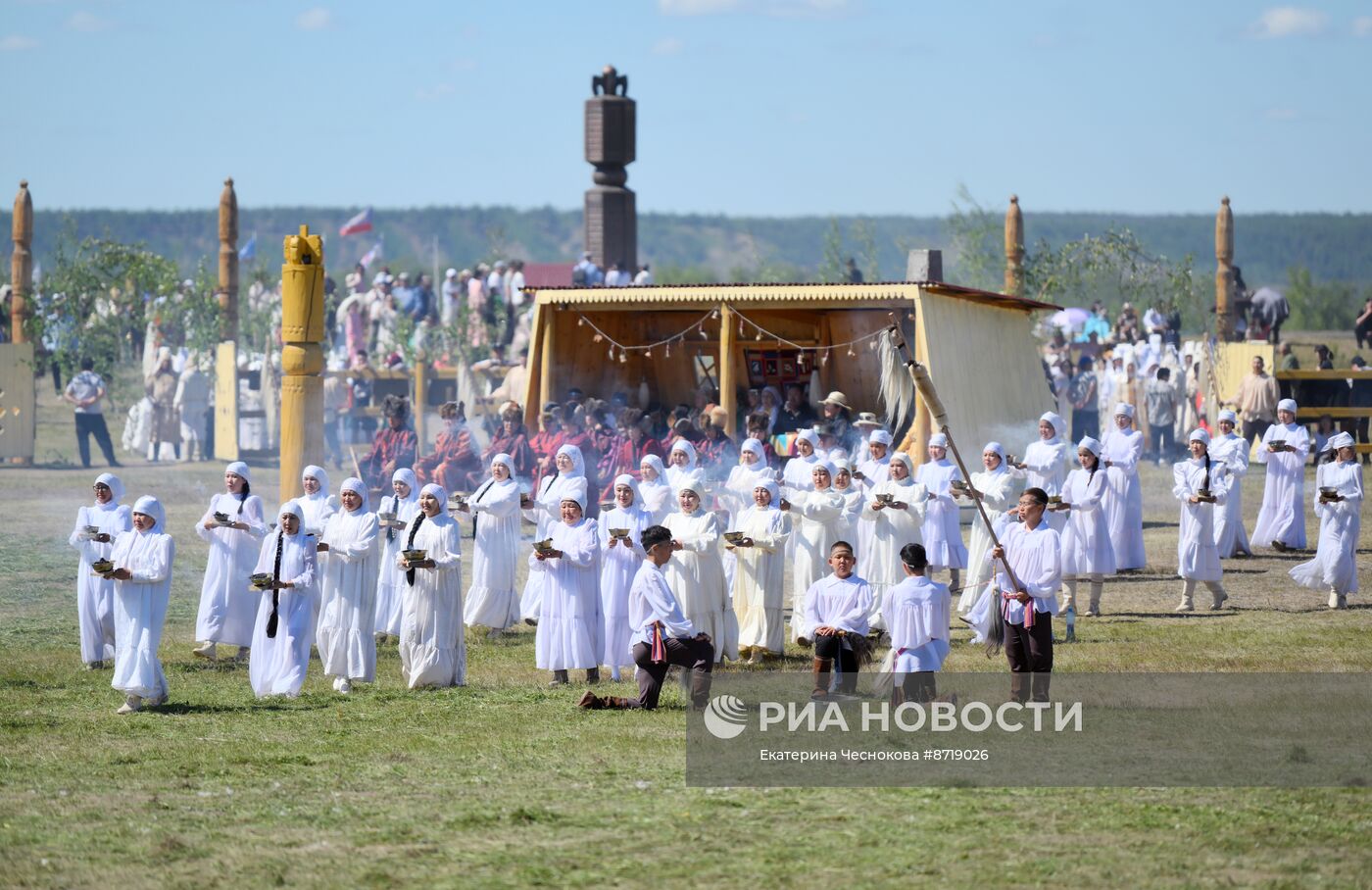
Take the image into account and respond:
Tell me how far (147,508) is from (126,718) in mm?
1422

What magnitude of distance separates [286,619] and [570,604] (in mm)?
1962

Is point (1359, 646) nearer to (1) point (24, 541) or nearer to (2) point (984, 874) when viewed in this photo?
(2) point (984, 874)

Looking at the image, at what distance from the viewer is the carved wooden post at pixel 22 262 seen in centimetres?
3225

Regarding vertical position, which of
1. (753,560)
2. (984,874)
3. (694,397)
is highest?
(694,397)

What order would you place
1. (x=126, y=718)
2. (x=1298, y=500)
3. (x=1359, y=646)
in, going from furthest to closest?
(x=1298, y=500), (x=1359, y=646), (x=126, y=718)

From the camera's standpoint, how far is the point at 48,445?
33.2 meters

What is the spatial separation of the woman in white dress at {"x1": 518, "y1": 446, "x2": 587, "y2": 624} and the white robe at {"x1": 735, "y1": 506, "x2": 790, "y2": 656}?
4.54 feet

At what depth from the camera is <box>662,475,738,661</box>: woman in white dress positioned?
1402 centimetres

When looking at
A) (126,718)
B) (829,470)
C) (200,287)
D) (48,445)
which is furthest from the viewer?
(200,287)

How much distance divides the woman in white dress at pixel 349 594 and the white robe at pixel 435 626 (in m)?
0.26

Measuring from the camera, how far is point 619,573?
14.4m

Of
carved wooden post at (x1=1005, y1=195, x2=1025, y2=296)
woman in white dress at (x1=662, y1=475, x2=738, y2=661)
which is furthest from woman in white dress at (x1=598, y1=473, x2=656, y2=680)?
carved wooden post at (x1=1005, y1=195, x2=1025, y2=296)

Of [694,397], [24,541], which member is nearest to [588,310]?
[694,397]

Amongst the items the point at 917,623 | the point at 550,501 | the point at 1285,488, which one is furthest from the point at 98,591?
the point at 1285,488
